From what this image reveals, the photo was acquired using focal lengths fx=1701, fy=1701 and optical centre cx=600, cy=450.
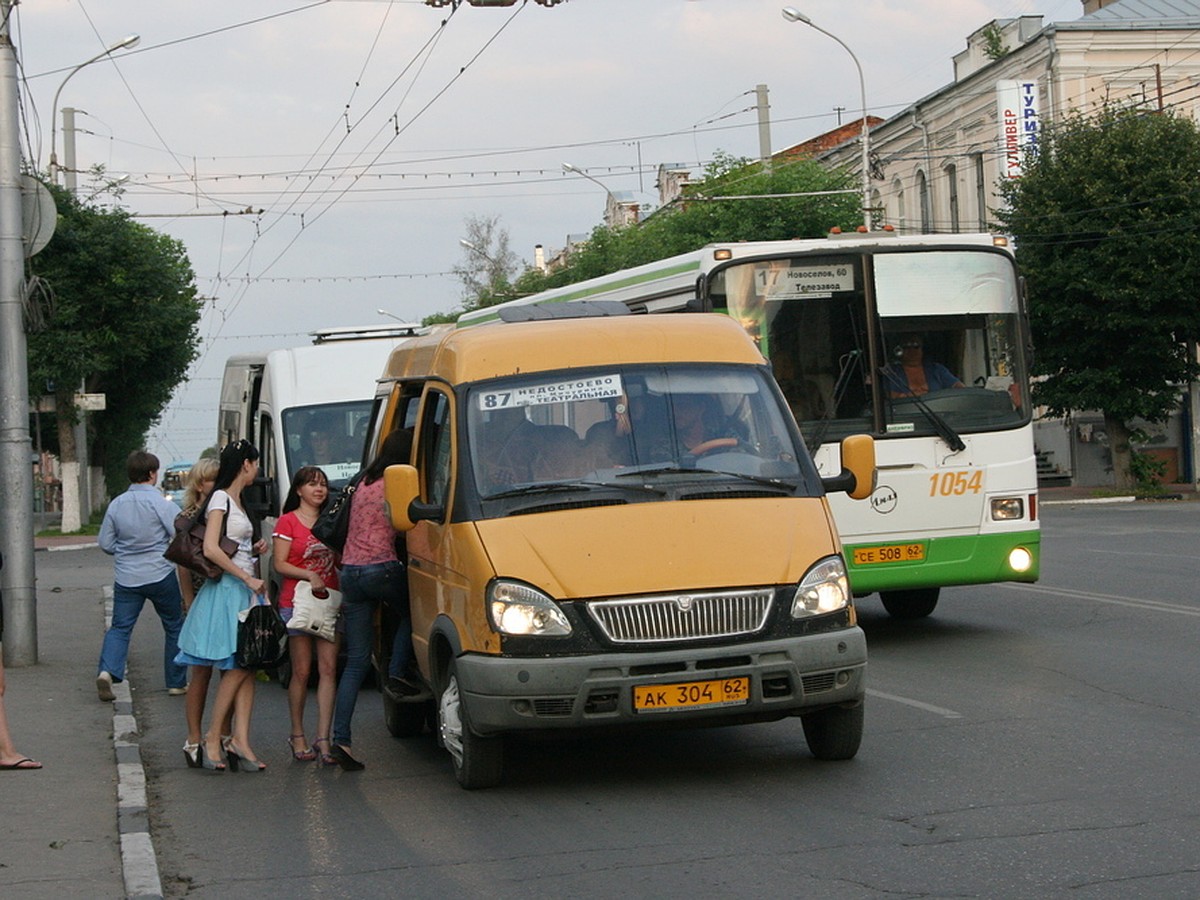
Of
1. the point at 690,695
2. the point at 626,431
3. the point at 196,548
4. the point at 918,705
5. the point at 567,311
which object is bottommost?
the point at 918,705

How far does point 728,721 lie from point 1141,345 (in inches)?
1200

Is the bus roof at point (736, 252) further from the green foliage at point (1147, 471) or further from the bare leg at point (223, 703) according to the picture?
the green foliage at point (1147, 471)

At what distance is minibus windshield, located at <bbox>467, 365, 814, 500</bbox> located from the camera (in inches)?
326

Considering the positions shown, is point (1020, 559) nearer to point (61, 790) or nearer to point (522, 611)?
point (522, 611)

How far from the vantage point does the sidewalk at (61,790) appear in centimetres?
680

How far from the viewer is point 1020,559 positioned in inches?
511

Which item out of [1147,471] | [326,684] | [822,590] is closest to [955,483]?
[822,590]

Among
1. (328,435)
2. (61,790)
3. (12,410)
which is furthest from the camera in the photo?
(328,435)

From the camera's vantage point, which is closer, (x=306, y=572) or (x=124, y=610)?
(x=306, y=572)

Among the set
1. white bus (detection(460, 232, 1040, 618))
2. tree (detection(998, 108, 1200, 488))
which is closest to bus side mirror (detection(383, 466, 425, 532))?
white bus (detection(460, 232, 1040, 618))

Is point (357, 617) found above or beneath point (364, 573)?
beneath

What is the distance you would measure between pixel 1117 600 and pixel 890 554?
340 cm

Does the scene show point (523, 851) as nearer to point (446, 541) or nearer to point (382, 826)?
point (382, 826)

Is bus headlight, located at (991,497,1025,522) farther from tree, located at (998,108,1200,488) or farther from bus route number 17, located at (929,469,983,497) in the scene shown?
tree, located at (998,108,1200,488)
